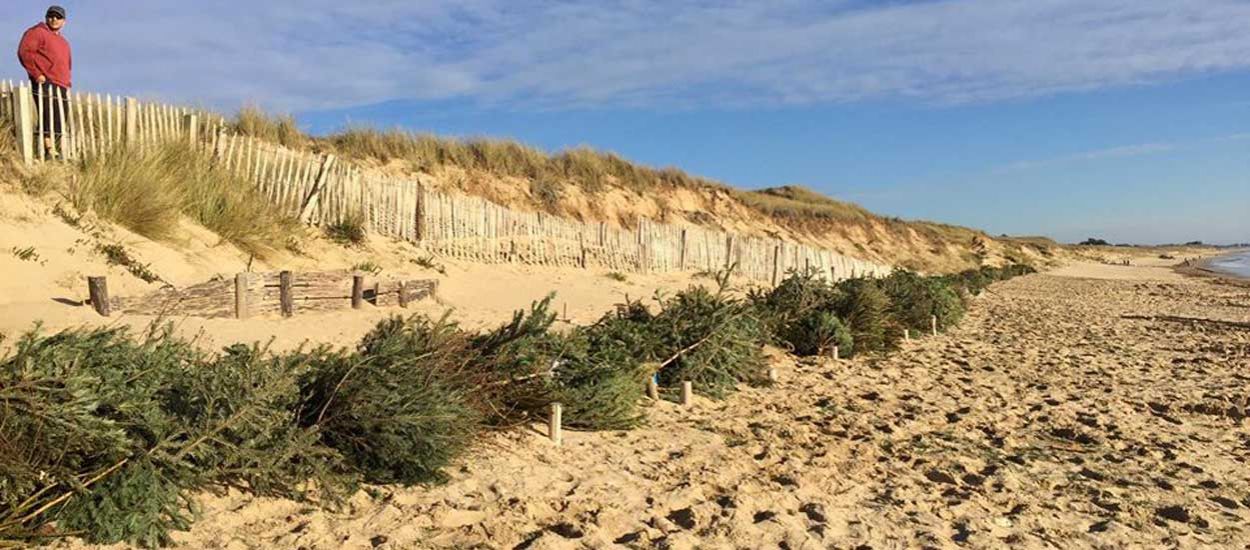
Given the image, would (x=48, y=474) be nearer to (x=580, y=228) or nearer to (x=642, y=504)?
(x=642, y=504)

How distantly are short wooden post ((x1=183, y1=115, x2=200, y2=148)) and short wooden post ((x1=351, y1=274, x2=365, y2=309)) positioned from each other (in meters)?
3.67

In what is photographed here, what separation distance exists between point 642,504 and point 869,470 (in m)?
1.65

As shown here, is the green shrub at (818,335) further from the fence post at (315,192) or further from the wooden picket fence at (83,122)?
the wooden picket fence at (83,122)

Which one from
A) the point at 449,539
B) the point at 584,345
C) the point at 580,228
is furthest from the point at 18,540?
the point at 580,228

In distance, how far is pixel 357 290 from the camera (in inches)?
355

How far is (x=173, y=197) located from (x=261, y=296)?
8.63 ft

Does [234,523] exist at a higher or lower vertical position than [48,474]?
lower

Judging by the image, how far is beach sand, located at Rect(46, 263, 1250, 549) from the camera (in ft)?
13.1

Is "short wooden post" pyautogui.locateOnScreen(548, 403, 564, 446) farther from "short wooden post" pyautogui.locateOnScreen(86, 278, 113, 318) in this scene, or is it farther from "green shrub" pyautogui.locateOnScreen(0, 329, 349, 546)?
"short wooden post" pyautogui.locateOnScreen(86, 278, 113, 318)

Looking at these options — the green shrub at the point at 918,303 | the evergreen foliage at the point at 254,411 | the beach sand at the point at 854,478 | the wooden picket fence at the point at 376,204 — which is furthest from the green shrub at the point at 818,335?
the evergreen foliage at the point at 254,411

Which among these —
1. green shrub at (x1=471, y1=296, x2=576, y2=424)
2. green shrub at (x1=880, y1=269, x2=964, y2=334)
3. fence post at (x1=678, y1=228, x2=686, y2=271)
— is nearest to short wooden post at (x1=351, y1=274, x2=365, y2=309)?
green shrub at (x1=471, y1=296, x2=576, y2=424)

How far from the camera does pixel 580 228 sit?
16.0 meters

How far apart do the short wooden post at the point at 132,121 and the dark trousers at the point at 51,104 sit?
768mm

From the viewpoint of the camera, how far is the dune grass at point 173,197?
356 inches
